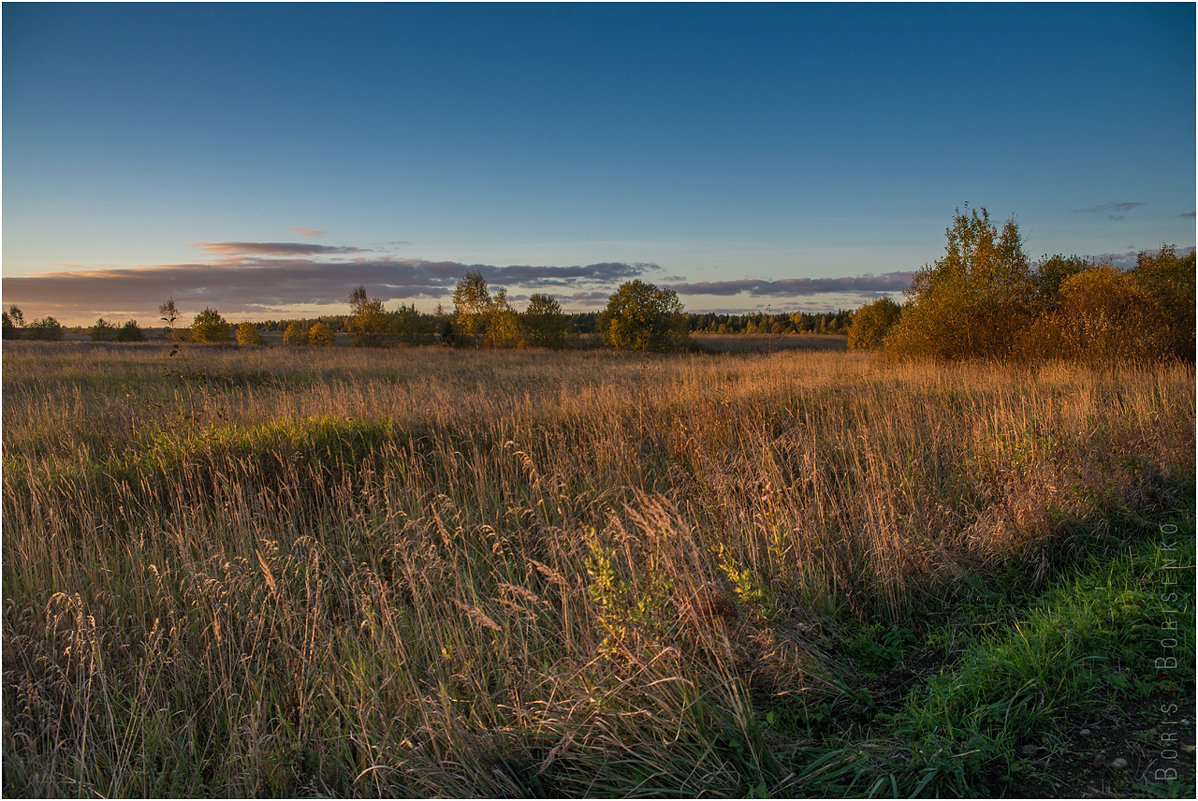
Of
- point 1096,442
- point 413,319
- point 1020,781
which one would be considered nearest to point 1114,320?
point 1096,442

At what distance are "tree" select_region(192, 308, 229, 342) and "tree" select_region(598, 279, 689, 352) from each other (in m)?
50.1

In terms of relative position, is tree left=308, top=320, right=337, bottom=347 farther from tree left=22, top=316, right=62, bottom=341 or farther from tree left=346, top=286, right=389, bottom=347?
tree left=22, top=316, right=62, bottom=341

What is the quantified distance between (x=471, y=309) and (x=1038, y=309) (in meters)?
53.5

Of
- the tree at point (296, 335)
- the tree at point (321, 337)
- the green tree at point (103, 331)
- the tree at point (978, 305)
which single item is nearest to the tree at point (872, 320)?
the tree at point (978, 305)

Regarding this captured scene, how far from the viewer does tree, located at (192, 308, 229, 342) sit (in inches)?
2785

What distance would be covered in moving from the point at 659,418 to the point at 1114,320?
1471 cm

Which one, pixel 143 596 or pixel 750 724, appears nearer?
pixel 750 724

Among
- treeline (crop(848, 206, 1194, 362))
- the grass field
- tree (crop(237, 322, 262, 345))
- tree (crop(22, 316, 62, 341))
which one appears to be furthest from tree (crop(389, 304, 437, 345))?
the grass field

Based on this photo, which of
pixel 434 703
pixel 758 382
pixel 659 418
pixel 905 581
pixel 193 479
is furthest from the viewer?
pixel 758 382

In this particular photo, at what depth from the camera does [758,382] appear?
550 inches

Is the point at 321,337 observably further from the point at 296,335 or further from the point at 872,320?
the point at 872,320

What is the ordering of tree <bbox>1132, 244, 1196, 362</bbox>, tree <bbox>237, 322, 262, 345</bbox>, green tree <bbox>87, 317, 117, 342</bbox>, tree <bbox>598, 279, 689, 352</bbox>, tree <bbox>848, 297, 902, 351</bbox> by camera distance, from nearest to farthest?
tree <bbox>1132, 244, 1196, 362</bbox> < tree <bbox>598, 279, 689, 352</bbox> < tree <bbox>848, 297, 902, 351</bbox> < green tree <bbox>87, 317, 117, 342</bbox> < tree <bbox>237, 322, 262, 345</bbox>

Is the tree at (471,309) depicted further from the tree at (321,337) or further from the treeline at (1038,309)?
the treeline at (1038,309)

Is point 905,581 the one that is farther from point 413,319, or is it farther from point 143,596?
point 413,319
